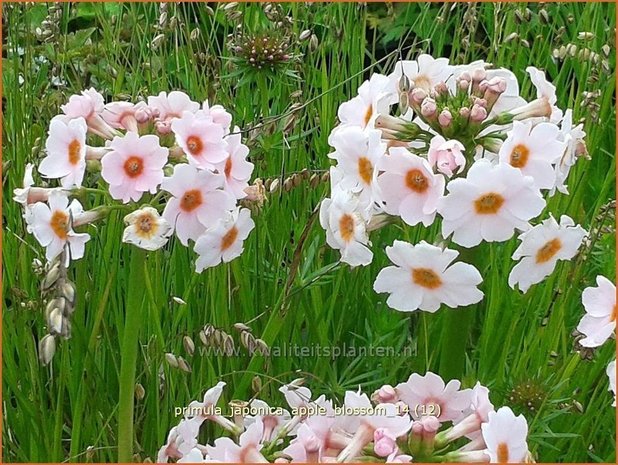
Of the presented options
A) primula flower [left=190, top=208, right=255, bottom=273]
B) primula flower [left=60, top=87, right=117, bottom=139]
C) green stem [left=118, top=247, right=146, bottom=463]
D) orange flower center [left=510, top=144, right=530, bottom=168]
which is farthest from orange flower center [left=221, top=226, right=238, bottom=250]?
orange flower center [left=510, top=144, right=530, bottom=168]

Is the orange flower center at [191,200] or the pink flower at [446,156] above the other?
the pink flower at [446,156]

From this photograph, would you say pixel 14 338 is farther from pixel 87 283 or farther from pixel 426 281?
pixel 426 281

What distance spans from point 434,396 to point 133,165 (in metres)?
0.56

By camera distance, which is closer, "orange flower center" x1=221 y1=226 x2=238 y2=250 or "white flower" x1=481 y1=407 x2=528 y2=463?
"white flower" x1=481 y1=407 x2=528 y2=463

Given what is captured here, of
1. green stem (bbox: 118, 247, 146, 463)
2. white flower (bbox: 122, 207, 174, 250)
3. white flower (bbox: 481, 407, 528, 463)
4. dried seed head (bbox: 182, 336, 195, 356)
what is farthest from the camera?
dried seed head (bbox: 182, 336, 195, 356)

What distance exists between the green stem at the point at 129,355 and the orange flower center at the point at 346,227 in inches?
11.9

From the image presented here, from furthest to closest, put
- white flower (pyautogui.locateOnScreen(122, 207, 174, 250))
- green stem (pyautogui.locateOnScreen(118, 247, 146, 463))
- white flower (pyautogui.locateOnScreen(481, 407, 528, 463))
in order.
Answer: green stem (pyautogui.locateOnScreen(118, 247, 146, 463)), white flower (pyautogui.locateOnScreen(122, 207, 174, 250)), white flower (pyautogui.locateOnScreen(481, 407, 528, 463))

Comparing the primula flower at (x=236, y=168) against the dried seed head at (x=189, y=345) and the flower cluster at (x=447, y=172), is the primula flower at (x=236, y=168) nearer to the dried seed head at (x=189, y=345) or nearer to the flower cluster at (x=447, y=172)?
the flower cluster at (x=447, y=172)

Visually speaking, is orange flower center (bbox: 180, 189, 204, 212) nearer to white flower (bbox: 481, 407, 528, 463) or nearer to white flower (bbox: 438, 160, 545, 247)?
white flower (bbox: 438, 160, 545, 247)

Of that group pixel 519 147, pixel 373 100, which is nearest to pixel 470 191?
pixel 519 147

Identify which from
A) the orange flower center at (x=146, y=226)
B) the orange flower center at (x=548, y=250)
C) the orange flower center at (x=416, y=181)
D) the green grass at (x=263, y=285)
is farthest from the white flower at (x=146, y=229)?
the orange flower center at (x=548, y=250)

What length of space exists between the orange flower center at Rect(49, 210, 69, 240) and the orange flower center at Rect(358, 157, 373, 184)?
421mm

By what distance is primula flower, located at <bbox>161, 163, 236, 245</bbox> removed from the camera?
3.81ft

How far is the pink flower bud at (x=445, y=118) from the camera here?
1.18 meters
